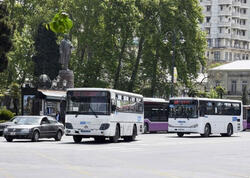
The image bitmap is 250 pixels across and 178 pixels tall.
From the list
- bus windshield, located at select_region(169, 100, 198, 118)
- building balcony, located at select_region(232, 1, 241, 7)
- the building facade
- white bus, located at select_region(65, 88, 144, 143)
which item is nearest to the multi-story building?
building balcony, located at select_region(232, 1, 241, 7)

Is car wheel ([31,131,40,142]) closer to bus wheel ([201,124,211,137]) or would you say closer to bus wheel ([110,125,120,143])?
bus wheel ([110,125,120,143])

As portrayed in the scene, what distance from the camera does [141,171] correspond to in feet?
56.5

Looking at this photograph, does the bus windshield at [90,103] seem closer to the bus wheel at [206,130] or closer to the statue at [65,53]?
the bus wheel at [206,130]

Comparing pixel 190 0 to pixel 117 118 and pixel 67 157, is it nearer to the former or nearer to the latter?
pixel 117 118

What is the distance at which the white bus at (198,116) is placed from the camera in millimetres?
46625

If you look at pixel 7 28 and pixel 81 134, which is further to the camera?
pixel 7 28

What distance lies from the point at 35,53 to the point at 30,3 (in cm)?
571

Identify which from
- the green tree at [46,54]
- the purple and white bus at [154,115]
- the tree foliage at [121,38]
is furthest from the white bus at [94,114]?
the green tree at [46,54]

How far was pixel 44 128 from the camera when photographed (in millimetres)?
35344

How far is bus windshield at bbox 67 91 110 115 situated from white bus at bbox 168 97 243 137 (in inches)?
541

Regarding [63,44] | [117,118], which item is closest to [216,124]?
[117,118]

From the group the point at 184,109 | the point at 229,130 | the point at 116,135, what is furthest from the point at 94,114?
the point at 229,130

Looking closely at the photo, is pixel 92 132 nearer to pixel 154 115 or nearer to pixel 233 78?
pixel 154 115

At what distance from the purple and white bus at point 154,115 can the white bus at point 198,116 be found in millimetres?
8026
